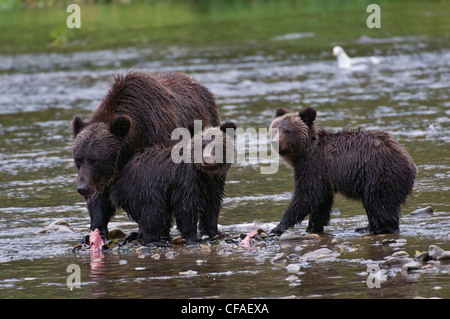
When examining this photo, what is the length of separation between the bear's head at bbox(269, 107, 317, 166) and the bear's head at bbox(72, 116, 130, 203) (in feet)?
5.38

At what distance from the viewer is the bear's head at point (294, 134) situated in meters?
9.36

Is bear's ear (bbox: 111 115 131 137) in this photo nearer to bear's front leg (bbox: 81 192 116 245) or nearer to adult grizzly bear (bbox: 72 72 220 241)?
adult grizzly bear (bbox: 72 72 220 241)

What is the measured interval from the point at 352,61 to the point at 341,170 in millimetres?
13733

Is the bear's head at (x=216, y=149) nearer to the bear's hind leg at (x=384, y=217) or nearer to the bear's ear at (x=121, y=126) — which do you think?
the bear's ear at (x=121, y=126)

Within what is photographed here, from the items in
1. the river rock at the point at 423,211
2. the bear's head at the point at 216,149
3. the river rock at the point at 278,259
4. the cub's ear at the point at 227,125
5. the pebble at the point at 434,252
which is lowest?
the river rock at the point at 278,259

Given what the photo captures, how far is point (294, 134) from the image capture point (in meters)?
9.37

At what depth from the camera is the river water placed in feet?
24.1

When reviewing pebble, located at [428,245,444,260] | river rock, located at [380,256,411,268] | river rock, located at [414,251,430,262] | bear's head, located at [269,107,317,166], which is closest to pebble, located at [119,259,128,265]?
bear's head, located at [269,107,317,166]

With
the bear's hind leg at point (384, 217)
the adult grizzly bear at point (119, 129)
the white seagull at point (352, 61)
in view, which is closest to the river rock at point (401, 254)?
the bear's hind leg at point (384, 217)

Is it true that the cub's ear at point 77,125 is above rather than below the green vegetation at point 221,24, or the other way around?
below

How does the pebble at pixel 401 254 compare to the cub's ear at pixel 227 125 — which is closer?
the pebble at pixel 401 254

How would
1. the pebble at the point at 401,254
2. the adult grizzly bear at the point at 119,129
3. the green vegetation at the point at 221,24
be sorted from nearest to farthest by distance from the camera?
the pebble at the point at 401,254 → the adult grizzly bear at the point at 119,129 → the green vegetation at the point at 221,24

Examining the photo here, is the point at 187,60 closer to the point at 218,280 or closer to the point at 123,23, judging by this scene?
the point at 123,23
